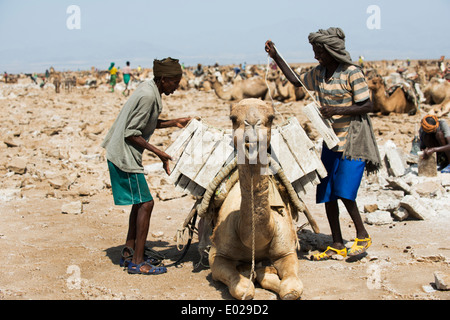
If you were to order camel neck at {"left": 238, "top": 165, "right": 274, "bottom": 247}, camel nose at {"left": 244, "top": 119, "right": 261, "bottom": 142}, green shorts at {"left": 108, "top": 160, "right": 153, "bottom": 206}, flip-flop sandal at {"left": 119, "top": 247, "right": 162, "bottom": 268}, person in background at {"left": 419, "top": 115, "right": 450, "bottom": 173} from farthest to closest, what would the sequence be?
person in background at {"left": 419, "top": 115, "right": 450, "bottom": 173} → flip-flop sandal at {"left": 119, "top": 247, "right": 162, "bottom": 268} → green shorts at {"left": 108, "top": 160, "right": 153, "bottom": 206} → camel neck at {"left": 238, "top": 165, "right": 274, "bottom": 247} → camel nose at {"left": 244, "top": 119, "right": 261, "bottom": 142}

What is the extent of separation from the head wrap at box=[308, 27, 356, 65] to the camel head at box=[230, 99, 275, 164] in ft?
5.47

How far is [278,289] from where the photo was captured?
4.22m

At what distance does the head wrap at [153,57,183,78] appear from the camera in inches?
189

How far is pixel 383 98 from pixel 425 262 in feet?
39.0

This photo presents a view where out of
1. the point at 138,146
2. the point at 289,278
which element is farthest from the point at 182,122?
the point at 289,278

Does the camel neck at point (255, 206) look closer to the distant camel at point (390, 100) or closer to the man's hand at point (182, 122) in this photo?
the man's hand at point (182, 122)

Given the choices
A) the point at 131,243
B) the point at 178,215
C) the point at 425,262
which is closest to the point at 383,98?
the point at 178,215

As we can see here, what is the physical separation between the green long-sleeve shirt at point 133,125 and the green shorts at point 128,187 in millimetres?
93

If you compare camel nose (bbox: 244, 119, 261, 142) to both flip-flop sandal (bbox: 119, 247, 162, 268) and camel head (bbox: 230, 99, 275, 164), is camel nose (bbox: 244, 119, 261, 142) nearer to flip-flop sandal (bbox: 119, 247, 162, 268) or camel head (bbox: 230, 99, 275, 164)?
camel head (bbox: 230, 99, 275, 164)

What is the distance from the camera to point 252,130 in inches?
135

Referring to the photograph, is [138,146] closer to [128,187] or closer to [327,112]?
[128,187]

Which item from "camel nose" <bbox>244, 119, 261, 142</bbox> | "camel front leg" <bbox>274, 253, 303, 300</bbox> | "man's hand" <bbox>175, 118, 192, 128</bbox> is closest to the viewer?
"camel nose" <bbox>244, 119, 261, 142</bbox>

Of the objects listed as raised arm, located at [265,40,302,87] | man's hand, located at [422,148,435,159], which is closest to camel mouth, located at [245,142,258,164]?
raised arm, located at [265,40,302,87]

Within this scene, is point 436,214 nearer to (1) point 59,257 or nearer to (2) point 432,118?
(2) point 432,118
